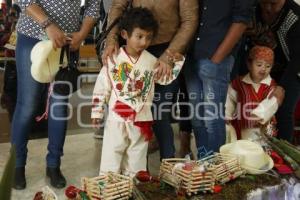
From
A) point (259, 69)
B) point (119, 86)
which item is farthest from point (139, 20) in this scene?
point (259, 69)

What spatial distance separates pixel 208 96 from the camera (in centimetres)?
196

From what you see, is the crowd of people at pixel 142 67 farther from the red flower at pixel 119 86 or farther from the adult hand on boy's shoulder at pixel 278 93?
the adult hand on boy's shoulder at pixel 278 93

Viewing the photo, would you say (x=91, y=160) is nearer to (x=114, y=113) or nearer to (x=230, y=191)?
(x=114, y=113)

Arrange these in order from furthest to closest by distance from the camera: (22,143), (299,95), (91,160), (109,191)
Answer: (91,160), (299,95), (22,143), (109,191)

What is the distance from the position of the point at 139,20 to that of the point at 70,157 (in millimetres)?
1144

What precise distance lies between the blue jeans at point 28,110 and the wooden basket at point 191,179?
75 cm

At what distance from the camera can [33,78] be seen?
184 centimetres

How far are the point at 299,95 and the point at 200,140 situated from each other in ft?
2.24

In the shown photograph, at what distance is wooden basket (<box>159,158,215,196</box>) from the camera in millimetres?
1411

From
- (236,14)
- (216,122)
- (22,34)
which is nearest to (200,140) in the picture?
(216,122)

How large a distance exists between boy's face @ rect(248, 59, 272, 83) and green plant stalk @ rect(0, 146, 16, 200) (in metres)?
1.76

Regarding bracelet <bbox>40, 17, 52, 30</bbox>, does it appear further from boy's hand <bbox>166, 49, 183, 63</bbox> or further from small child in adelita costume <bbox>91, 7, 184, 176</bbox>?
boy's hand <bbox>166, 49, 183, 63</bbox>

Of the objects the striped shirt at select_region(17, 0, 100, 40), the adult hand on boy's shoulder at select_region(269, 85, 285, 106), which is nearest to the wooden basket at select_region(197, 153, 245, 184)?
the adult hand on boy's shoulder at select_region(269, 85, 285, 106)

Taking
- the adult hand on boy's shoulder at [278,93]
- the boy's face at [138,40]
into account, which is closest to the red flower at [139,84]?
the boy's face at [138,40]
